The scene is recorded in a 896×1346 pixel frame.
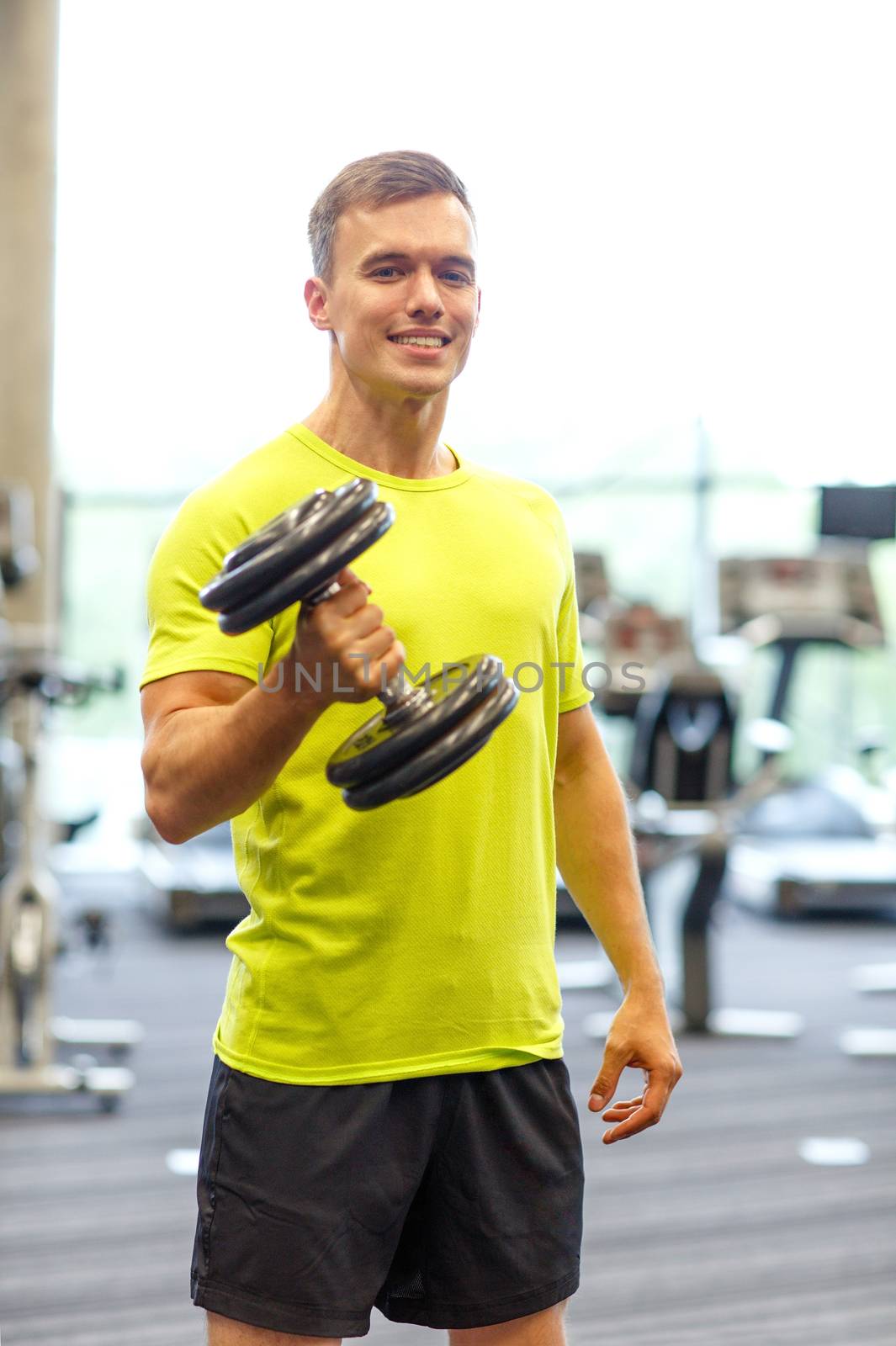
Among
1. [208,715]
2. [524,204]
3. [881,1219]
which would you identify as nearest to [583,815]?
[208,715]

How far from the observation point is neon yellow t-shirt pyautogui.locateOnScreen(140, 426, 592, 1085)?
1.23 m

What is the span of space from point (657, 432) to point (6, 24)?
3253 millimetres

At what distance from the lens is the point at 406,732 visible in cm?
102

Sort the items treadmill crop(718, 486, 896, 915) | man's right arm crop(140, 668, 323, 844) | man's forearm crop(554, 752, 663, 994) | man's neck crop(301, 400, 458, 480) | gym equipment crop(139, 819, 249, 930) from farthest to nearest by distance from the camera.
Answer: gym equipment crop(139, 819, 249, 930) → treadmill crop(718, 486, 896, 915) → man's forearm crop(554, 752, 663, 994) → man's neck crop(301, 400, 458, 480) → man's right arm crop(140, 668, 323, 844)

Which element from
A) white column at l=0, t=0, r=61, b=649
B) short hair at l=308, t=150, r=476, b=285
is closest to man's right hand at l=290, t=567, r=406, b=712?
short hair at l=308, t=150, r=476, b=285

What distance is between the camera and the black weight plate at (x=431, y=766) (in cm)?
102

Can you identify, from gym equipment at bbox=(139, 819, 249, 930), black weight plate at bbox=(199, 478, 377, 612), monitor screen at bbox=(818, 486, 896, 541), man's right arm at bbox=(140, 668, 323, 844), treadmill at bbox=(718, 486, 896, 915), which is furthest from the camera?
gym equipment at bbox=(139, 819, 249, 930)

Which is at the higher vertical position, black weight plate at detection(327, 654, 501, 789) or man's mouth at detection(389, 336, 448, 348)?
man's mouth at detection(389, 336, 448, 348)

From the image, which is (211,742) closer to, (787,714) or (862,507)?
(862,507)

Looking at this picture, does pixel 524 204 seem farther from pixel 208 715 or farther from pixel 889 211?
pixel 208 715

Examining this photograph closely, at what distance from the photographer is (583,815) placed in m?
1.47

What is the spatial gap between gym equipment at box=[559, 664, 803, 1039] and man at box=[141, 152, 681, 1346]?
3.29 meters

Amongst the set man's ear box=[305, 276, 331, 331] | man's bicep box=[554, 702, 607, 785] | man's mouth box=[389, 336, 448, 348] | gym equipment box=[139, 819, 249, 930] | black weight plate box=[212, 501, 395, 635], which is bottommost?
gym equipment box=[139, 819, 249, 930]

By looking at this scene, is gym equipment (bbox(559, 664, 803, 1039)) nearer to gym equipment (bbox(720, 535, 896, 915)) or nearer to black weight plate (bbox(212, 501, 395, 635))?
gym equipment (bbox(720, 535, 896, 915))
